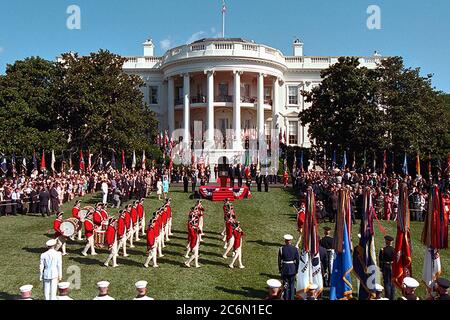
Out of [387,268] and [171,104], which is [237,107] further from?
[387,268]

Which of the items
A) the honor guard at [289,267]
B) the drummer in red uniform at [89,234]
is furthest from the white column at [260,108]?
the honor guard at [289,267]

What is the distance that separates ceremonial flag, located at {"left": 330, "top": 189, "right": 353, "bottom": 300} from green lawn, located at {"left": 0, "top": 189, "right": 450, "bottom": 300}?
6.87 feet

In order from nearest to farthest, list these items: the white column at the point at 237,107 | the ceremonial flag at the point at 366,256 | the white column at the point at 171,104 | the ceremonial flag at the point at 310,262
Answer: the ceremonial flag at the point at 366,256 < the ceremonial flag at the point at 310,262 < the white column at the point at 237,107 < the white column at the point at 171,104

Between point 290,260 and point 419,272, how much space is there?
17.1 feet

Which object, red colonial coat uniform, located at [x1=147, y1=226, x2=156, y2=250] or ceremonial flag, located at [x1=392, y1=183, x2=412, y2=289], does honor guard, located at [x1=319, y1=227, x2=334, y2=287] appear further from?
red colonial coat uniform, located at [x1=147, y1=226, x2=156, y2=250]

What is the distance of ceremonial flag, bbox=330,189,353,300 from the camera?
34.8 ft

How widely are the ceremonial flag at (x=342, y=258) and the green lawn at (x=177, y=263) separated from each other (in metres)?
2.09

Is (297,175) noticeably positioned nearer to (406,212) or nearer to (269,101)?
(269,101)

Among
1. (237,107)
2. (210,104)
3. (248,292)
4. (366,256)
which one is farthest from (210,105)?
(366,256)

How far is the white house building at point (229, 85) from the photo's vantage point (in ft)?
148

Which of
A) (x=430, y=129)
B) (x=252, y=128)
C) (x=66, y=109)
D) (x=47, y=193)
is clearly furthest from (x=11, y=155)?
(x=430, y=129)

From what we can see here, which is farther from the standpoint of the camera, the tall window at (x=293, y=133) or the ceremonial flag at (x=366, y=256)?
the tall window at (x=293, y=133)

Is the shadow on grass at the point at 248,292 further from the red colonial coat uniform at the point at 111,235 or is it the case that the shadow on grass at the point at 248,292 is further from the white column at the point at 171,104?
the white column at the point at 171,104

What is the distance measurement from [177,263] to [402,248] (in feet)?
23.5
